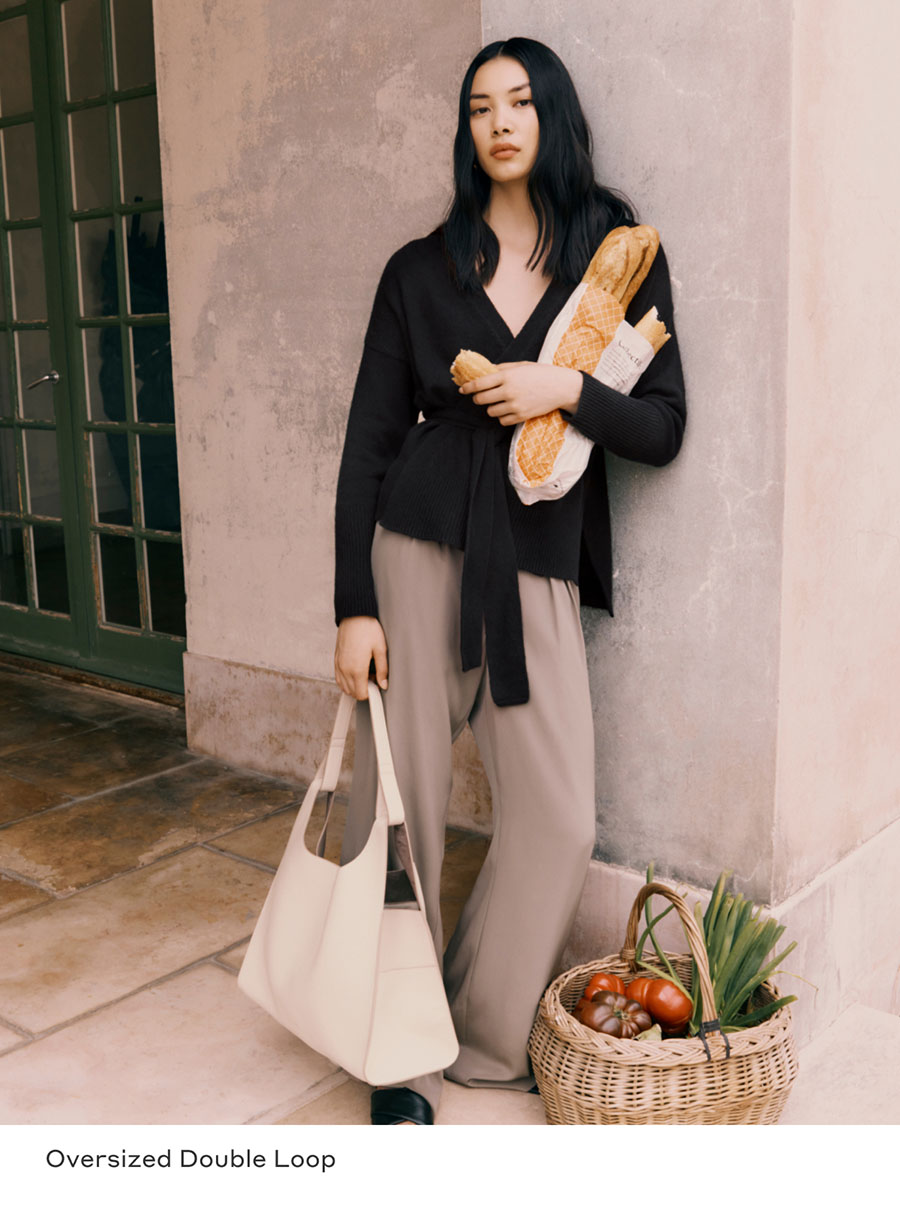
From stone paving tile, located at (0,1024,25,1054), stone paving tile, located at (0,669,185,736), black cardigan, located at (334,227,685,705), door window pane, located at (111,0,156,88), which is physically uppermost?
door window pane, located at (111,0,156,88)

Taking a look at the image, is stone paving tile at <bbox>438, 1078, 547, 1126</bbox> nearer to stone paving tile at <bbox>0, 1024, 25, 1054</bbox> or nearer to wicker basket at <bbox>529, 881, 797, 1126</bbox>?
wicker basket at <bbox>529, 881, 797, 1126</bbox>

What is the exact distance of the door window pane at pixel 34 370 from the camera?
475cm

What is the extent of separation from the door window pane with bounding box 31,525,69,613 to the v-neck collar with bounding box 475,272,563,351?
3.26 metres

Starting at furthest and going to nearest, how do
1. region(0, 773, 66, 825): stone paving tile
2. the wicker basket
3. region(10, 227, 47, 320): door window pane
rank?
region(10, 227, 47, 320): door window pane < region(0, 773, 66, 825): stone paving tile < the wicker basket

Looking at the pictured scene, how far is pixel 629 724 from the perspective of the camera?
222cm

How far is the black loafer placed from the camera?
1909 mm

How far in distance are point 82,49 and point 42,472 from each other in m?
1.60

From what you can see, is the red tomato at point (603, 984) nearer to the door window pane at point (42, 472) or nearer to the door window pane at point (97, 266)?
the door window pane at point (97, 266)

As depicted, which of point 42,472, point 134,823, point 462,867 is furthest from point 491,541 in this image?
point 42,472

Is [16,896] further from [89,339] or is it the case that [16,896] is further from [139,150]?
[139,150]

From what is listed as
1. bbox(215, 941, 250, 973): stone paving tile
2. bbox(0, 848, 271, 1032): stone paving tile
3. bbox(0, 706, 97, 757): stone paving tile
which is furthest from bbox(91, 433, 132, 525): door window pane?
bbox(215, 941, 250, 973): stone paving tile

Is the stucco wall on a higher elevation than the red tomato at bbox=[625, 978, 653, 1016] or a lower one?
higher

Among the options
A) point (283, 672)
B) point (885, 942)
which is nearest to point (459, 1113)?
point (885, 942)

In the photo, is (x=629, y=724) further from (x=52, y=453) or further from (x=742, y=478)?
(x=52, y=453)
